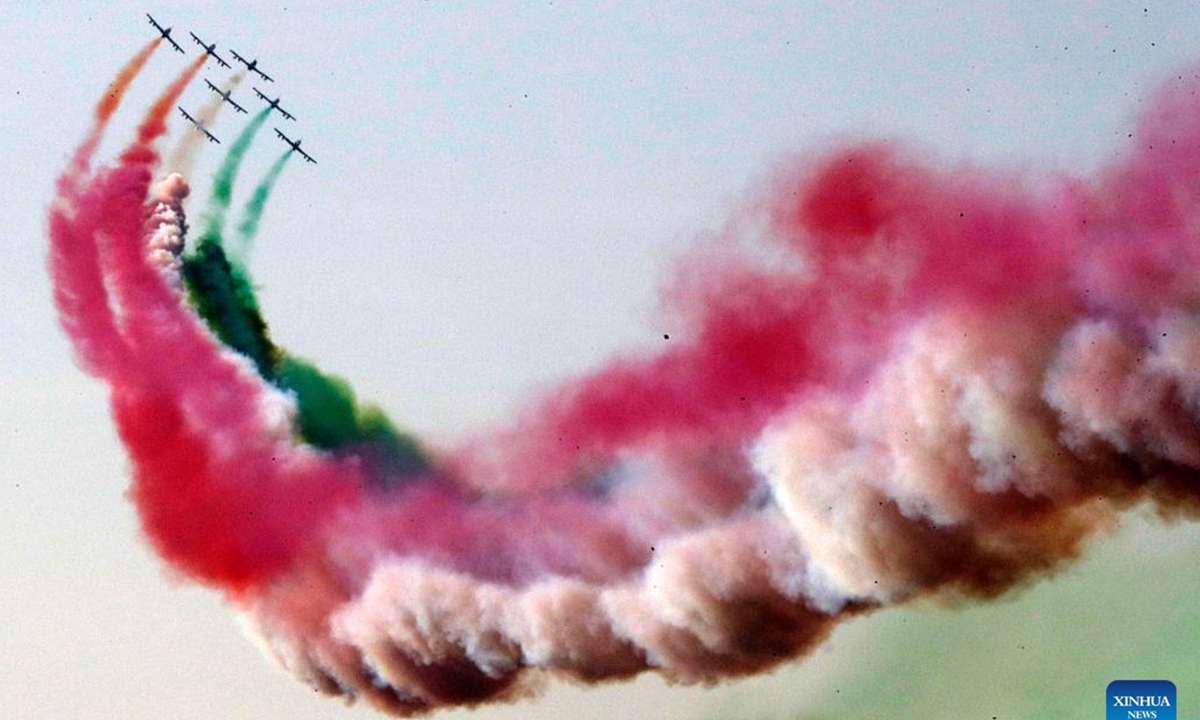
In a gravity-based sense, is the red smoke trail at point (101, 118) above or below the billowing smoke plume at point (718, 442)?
above

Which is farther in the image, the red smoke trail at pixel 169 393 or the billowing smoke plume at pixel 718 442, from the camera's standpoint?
the red smoke trail at pixel 169 393

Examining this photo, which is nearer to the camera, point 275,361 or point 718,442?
point 718,442

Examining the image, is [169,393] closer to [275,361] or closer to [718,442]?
[275,361]

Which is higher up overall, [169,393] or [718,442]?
[169,393]

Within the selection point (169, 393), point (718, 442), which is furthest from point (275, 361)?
point (718, 442)

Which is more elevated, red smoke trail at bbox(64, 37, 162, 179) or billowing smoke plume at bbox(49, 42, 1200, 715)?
red smoke trail at bbox(64, 37, 162, 179)

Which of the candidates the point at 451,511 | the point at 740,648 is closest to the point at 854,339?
the point at 740,648
